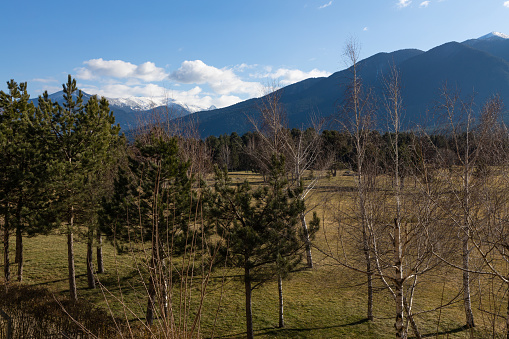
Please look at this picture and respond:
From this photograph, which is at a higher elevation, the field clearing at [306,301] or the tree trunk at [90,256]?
the tree trunk at [90,256]

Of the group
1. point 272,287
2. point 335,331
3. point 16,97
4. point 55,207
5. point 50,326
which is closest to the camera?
point 50,326

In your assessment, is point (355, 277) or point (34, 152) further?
point (355, 277)

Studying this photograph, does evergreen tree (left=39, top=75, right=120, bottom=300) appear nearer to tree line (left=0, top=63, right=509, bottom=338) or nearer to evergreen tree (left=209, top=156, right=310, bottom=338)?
tree line (left=0, top=63, right=509, bottom=338)

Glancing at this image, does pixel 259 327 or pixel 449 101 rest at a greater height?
pixel 449 101

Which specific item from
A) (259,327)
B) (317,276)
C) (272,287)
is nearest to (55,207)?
(259,327)

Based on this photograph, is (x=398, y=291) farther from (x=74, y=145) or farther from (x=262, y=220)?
(x=74, y=145)

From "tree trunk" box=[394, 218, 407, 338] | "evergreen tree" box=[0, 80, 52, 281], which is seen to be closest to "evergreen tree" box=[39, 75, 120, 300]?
"evergreen tree" box=[0, 80, 52, 281]

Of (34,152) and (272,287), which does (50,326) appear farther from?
(272,287)

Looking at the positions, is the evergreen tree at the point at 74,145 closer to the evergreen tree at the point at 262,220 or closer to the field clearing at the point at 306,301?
the field clearing at the point at 306,301

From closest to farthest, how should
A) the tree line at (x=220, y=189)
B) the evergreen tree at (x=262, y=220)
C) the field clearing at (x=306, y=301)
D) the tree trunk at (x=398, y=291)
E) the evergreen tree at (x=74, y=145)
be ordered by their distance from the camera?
1. the tree trunk at (x=398, y=291)
2. the tree line at (x=220, y=189)
3. the evergreen tree at (x=262, y=220)
4. the field clearing at (x=306, y=301)
5. the evergreen tree at (x=74, y=145)

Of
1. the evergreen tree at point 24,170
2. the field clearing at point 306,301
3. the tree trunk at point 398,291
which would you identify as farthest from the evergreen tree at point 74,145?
the tree trunk at point 398,291

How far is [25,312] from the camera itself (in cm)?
829

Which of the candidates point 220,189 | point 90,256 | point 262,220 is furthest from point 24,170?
point 262,220

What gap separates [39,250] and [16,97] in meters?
13.0
